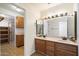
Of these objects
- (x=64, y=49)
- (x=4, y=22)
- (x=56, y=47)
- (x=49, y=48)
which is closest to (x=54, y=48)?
(x=56, y=47)

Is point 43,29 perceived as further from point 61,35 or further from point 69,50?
point 69,50

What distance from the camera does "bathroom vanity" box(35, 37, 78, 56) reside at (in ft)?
5.92

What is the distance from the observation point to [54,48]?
2201 mm

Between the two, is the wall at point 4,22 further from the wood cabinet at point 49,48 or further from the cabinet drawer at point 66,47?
the cabinet drawer at point 66,47

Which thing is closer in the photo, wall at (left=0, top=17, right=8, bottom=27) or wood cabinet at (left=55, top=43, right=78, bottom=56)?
wood cabinet at (left=55, top=43, right=78, bottom=56)

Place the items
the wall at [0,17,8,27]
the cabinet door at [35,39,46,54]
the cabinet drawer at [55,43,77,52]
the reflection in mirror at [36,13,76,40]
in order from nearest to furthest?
1. the cabinet drawer at [55,43,77,52]
2. the wall at [0,17,8,27]
3. the reflection in mirror at [36,13,76,40]
4. the cabinet door at [35,39,46,54]

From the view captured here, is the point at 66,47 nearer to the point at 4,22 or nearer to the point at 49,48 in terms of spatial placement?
the point at 49,48

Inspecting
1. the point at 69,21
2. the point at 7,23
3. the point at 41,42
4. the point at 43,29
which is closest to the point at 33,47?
the point at 41,42

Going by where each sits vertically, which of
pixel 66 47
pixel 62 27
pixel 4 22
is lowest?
pixel 66 47

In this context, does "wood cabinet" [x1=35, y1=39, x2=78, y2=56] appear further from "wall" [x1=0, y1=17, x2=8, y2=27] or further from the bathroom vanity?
"wall" [x1=0, y1=17, x2=8, y2=27]

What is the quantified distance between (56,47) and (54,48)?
0.08 m

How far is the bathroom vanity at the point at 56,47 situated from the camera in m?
1.80

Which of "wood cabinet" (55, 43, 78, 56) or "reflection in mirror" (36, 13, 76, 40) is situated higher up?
"reflection in mirror" (36, 13, 76, 40)

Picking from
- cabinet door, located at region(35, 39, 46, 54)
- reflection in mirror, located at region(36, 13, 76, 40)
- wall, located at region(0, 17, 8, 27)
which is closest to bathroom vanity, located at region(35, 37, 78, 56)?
cabinet door, located at region(35, 39, 46, 54)
